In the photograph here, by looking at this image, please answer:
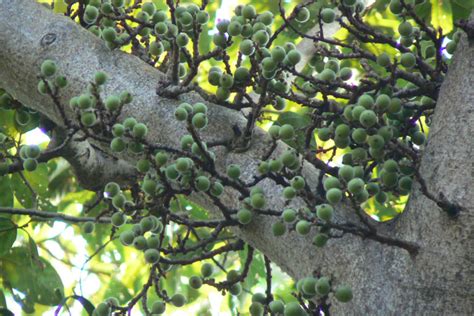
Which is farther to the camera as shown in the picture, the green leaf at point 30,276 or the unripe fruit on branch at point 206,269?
the green leaf at point 30,276

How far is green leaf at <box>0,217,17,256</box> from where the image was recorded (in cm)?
333

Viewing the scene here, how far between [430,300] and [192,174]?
768 mm

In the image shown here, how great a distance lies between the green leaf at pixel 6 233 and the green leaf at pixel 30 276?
0.83 ft

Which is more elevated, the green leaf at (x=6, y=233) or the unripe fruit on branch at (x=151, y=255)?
the unripe fruit on branch at (x=151, y=255)

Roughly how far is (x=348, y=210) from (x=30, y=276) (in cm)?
199

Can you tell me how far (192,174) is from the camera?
7.28 ft

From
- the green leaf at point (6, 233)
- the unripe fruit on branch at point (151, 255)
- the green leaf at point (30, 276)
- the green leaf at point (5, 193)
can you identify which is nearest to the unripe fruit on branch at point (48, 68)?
the unripe fruit on branch at point (151, 255)

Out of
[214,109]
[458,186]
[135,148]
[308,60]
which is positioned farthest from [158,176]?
[308,60]

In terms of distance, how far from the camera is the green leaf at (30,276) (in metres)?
3.59

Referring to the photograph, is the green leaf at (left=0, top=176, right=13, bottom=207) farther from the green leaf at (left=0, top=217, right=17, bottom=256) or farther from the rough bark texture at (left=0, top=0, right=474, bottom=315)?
the rough bark texture at (left=0, top=0, right=474, bottom=315)

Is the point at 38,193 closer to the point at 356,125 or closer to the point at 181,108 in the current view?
the point at 181,108

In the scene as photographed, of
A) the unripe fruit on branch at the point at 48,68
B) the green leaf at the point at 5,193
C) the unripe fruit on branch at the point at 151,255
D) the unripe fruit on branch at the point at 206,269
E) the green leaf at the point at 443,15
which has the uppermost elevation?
the green leaf at the point at 443,15

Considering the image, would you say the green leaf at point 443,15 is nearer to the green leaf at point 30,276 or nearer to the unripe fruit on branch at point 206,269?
the unripe fruit on branch at point 206,269

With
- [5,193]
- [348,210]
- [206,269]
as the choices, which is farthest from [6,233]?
[348,210]
